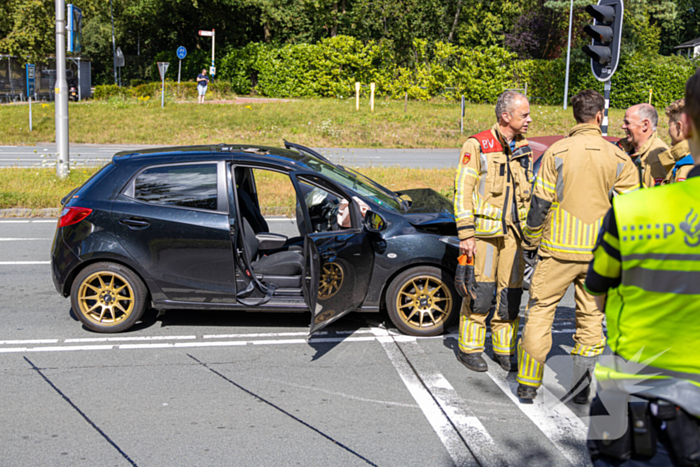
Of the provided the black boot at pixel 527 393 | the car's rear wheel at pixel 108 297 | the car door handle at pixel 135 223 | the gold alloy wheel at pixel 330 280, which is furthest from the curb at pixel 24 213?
the black boot at pixel 527 393

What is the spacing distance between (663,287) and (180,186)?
4601 millimetres

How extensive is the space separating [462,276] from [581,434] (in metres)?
1.38

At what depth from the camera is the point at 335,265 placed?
209 inches

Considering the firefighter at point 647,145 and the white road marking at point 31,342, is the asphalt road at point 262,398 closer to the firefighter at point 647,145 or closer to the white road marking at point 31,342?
the white road marking at point 31,342

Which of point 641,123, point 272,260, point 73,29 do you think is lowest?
point 272,260

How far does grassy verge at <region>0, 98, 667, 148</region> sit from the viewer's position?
80.2ft

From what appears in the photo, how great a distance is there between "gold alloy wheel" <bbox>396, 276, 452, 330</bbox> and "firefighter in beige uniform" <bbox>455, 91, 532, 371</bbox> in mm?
750

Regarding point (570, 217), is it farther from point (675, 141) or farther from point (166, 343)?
point (166, 343)

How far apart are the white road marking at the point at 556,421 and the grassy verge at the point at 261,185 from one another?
24.6 feet

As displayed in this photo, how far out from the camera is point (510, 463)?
3766 millimetres

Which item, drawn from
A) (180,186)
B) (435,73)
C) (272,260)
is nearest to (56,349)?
(180,186)

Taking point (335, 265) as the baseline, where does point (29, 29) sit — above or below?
above

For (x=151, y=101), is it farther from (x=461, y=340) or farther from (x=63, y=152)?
(x=461, y=340)

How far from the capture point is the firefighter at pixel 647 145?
524 cm
